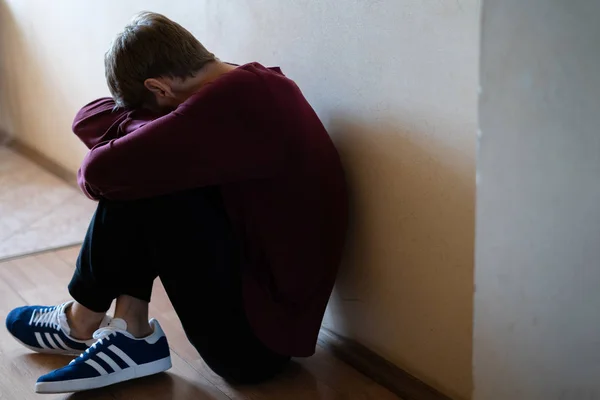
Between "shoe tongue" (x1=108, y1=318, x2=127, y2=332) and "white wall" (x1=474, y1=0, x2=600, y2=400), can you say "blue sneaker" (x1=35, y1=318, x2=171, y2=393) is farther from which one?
"white wall" (x1=474, y1=0, x2=600, y2=400)

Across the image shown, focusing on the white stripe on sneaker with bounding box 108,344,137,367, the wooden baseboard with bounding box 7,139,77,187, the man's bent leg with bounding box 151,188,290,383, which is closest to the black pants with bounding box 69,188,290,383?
the man's bent leg with bounding box 151,188,290,383

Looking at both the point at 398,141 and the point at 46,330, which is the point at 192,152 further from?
the point at 46,330

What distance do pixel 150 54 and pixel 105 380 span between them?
23.5 inches

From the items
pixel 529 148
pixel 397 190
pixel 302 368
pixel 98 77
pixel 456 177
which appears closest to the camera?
pixel 529 148

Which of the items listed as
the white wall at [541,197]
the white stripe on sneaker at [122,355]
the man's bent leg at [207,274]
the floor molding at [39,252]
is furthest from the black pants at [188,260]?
the floor molding at [39,252]

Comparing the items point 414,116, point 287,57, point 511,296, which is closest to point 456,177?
point 414,116

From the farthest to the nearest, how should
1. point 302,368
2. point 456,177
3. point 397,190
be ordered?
point 302,368
point 397,190
point 456,177

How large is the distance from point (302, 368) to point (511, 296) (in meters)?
0.76

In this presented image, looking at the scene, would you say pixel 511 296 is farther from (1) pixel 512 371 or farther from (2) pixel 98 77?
(2) pixel 98 77

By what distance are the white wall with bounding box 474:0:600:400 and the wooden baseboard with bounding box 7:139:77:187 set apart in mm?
2097

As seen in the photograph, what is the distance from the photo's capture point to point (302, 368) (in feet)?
4.96

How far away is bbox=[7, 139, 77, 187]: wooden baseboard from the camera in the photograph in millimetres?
2725

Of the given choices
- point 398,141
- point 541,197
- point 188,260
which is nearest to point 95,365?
point 188,260

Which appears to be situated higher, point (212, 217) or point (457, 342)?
point (212, 217)
